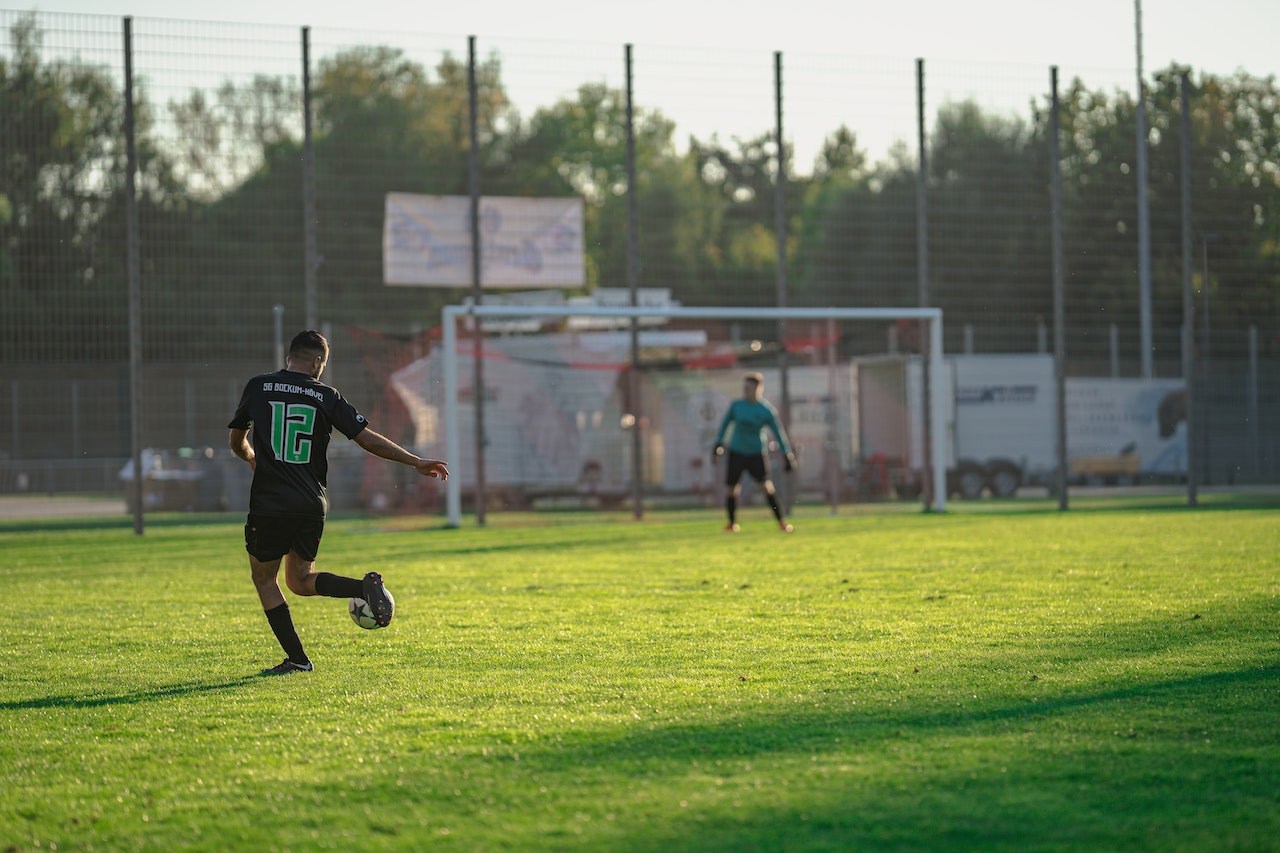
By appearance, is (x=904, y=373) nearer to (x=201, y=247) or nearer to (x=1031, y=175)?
(x=1031, y=175)

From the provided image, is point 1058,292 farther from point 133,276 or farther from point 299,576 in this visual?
point 299,576

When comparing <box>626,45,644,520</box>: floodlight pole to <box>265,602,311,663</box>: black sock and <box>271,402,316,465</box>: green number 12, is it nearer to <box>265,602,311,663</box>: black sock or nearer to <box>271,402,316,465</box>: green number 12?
<box>271,402,316,465</box>: green number 12

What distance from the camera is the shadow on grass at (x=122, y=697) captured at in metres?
5.98

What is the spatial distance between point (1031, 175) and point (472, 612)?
52.5 feet

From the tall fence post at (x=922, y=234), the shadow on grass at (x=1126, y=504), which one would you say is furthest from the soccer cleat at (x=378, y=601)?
the tall fence post at (x=922, y=234)

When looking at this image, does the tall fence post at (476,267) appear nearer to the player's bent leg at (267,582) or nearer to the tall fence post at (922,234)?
the tall fence post at (922,234)

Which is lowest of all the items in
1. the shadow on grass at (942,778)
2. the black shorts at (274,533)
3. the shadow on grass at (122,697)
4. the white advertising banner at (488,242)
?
the shadow on grass at (122,697)

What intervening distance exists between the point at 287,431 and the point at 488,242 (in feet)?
43.0

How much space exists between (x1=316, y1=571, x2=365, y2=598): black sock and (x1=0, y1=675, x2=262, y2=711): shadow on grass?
2.45 ft

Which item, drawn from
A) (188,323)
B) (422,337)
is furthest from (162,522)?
(422,337)

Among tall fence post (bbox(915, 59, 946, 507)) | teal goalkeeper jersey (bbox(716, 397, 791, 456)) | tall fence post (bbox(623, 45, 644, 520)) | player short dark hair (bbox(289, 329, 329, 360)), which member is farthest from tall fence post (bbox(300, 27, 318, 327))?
player short dark hair (bbox(289, 329, 329, 360))

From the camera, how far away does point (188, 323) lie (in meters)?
18.9

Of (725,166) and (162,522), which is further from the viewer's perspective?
(725,166)

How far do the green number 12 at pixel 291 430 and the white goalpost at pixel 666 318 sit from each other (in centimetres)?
1139
